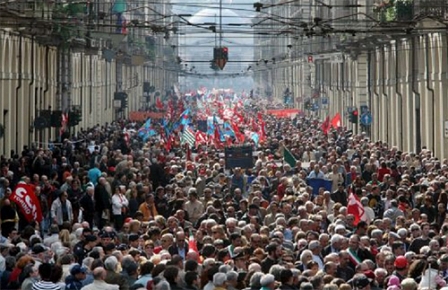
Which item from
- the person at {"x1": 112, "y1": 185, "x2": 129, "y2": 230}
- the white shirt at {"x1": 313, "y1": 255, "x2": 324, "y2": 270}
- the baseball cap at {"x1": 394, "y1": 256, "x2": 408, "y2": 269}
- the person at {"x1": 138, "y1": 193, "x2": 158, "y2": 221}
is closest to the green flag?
the person at {"x1": 112, "y1": 185, "x2": 129, "y2": 230}

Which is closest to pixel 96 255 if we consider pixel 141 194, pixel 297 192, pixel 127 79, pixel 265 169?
pixel 141 194

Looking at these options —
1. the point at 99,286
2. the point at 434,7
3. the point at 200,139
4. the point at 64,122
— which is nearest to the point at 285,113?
the point at 200,139

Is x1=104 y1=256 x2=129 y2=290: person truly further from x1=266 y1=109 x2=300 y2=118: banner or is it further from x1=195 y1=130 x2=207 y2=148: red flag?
x1=266 y1=109 x2=300 y2=118: banner

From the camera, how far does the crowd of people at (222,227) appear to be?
1719 centimetres

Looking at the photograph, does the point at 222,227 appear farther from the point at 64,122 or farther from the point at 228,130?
the point at 228,130

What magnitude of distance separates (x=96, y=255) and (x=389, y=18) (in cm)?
2976

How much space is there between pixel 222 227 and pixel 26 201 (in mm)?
4247

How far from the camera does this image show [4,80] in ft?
158

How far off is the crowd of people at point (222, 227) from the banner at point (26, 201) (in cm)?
16

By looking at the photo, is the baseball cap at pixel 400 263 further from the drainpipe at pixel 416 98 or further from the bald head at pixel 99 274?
the drainpipe at pixel 416 98

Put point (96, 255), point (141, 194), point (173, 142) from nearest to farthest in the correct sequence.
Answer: point (96, 255) < point (141, 194) < point (173, 142)

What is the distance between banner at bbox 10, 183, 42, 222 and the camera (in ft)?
82.0

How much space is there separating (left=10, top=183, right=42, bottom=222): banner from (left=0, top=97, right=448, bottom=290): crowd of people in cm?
16

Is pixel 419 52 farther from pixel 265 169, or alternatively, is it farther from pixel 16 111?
pixel 265 169
